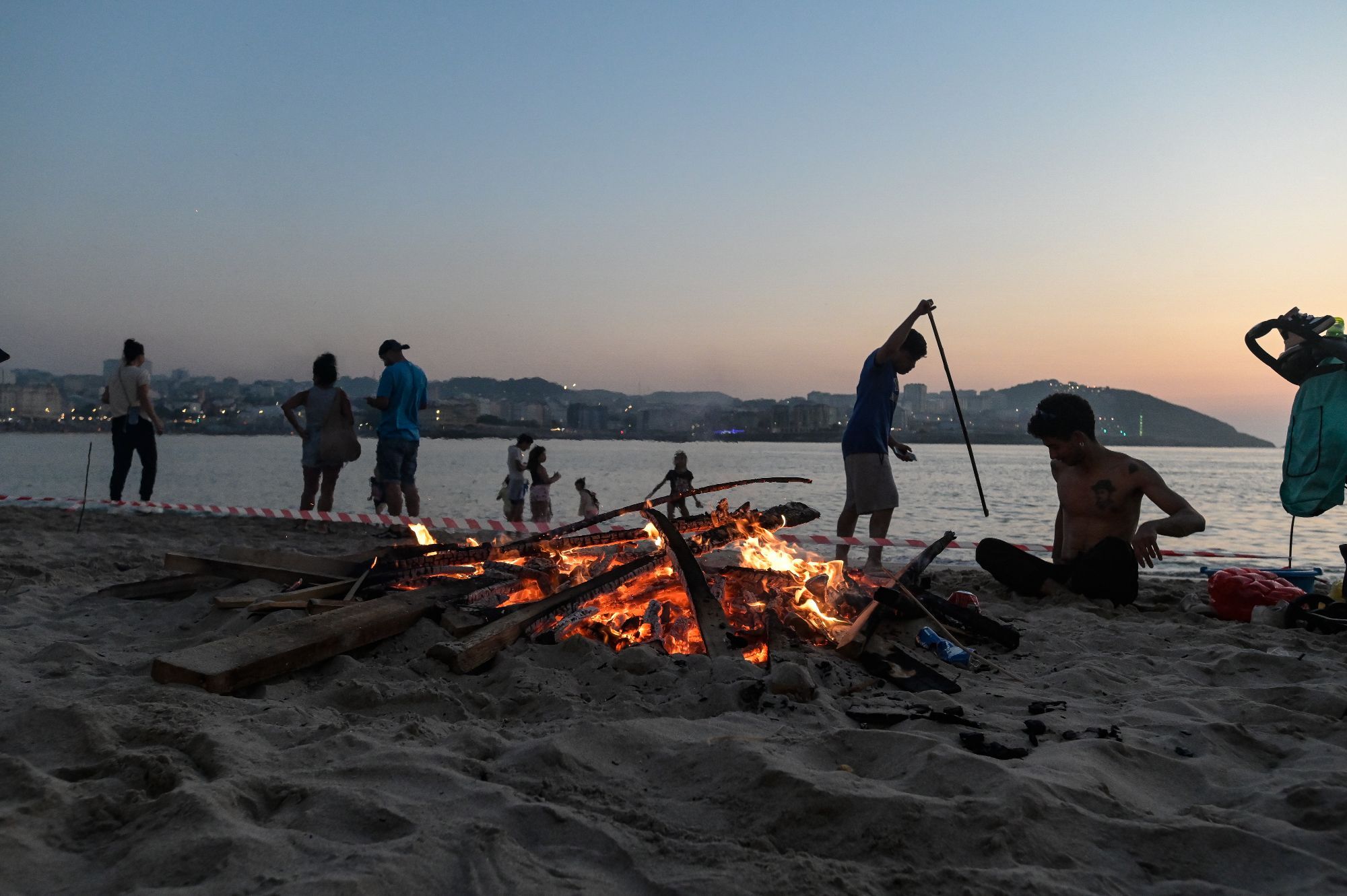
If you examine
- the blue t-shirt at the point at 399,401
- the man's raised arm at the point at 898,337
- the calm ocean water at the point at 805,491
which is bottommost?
the calm ocean water at the point at 805,491

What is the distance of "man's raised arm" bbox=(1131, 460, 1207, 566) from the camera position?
5.46m

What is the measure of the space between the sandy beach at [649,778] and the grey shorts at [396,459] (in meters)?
5.25

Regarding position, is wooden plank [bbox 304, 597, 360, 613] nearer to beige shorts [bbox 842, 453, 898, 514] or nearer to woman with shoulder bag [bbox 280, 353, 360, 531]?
beige shorts [bbox 842, 453, 898, 514]

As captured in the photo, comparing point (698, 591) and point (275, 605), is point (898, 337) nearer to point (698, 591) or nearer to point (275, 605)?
point (698, 591)

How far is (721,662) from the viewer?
3.80 metres

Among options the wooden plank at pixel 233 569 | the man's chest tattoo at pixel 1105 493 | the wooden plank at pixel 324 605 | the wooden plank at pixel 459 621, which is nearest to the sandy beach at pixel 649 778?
the wooden plank at pixel 459 621

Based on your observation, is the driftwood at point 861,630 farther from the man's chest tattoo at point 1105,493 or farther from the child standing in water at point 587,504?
the child standing in water at point 587,504

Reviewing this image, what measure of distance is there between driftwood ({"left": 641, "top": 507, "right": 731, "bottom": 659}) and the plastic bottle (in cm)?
114

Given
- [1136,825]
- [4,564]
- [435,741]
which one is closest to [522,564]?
[435,741]

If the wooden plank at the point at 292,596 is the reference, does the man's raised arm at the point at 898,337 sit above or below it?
above

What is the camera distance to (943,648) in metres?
4.35

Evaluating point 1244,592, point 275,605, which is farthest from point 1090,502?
point 275,605

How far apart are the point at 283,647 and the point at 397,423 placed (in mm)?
6106

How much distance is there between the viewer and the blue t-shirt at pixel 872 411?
7.59m
